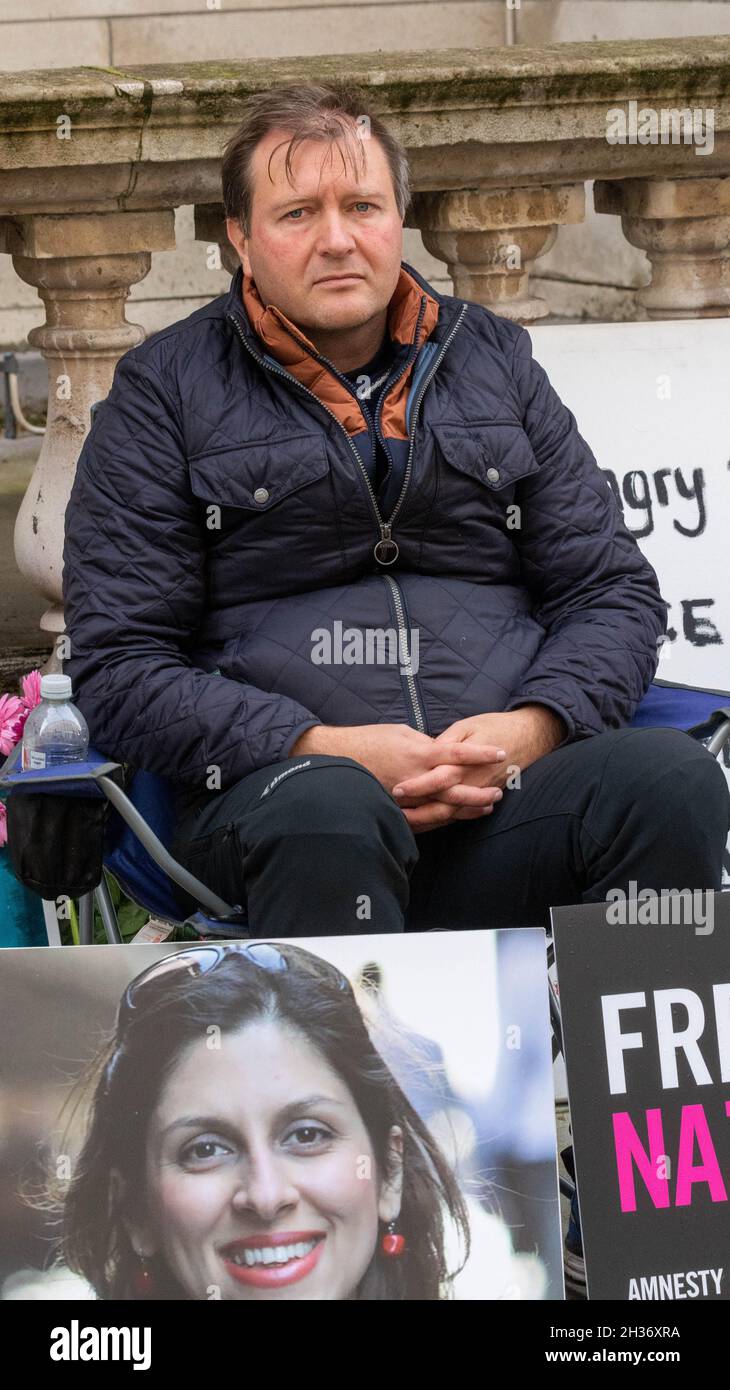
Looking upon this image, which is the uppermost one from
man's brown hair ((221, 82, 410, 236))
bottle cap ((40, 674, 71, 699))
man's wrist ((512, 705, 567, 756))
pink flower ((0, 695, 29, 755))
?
man's brown hair ((221, 82, 410, 236))

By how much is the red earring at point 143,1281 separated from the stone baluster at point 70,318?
1890 mm

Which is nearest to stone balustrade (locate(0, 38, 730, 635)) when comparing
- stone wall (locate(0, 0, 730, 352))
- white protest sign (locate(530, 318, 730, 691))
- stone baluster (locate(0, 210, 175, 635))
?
stone baluster (locate(0, 210, 175, 635))

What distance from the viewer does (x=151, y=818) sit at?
9.59ft

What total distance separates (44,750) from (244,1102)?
771 millimetres

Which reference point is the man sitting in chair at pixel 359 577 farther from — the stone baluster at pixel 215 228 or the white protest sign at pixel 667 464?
the stone baluster at pixel 215 228

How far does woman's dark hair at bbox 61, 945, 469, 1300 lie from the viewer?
7.26 feet

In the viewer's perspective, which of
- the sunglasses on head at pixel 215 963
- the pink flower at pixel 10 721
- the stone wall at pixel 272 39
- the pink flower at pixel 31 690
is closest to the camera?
the sunglasses on head at pixel 215 963

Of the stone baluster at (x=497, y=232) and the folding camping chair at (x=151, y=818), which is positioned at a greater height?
the stone baluster at (x=497, y=232)

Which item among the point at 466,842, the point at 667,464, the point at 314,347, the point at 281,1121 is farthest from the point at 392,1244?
the point at 667,464

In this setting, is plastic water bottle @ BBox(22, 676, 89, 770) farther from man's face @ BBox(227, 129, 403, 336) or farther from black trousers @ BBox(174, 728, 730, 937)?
man's face @ BBox(227, 129, 403, 336)

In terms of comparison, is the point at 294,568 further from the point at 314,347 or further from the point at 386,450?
the point at 314,347

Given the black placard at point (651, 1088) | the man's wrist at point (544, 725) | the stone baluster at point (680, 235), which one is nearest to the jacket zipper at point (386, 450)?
the man's wrist at point (544, 725)

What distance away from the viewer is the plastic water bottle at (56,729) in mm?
2791

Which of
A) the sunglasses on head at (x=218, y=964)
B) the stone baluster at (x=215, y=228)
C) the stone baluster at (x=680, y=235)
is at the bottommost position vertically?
the sunglasses on head at (x=218, y=964)
